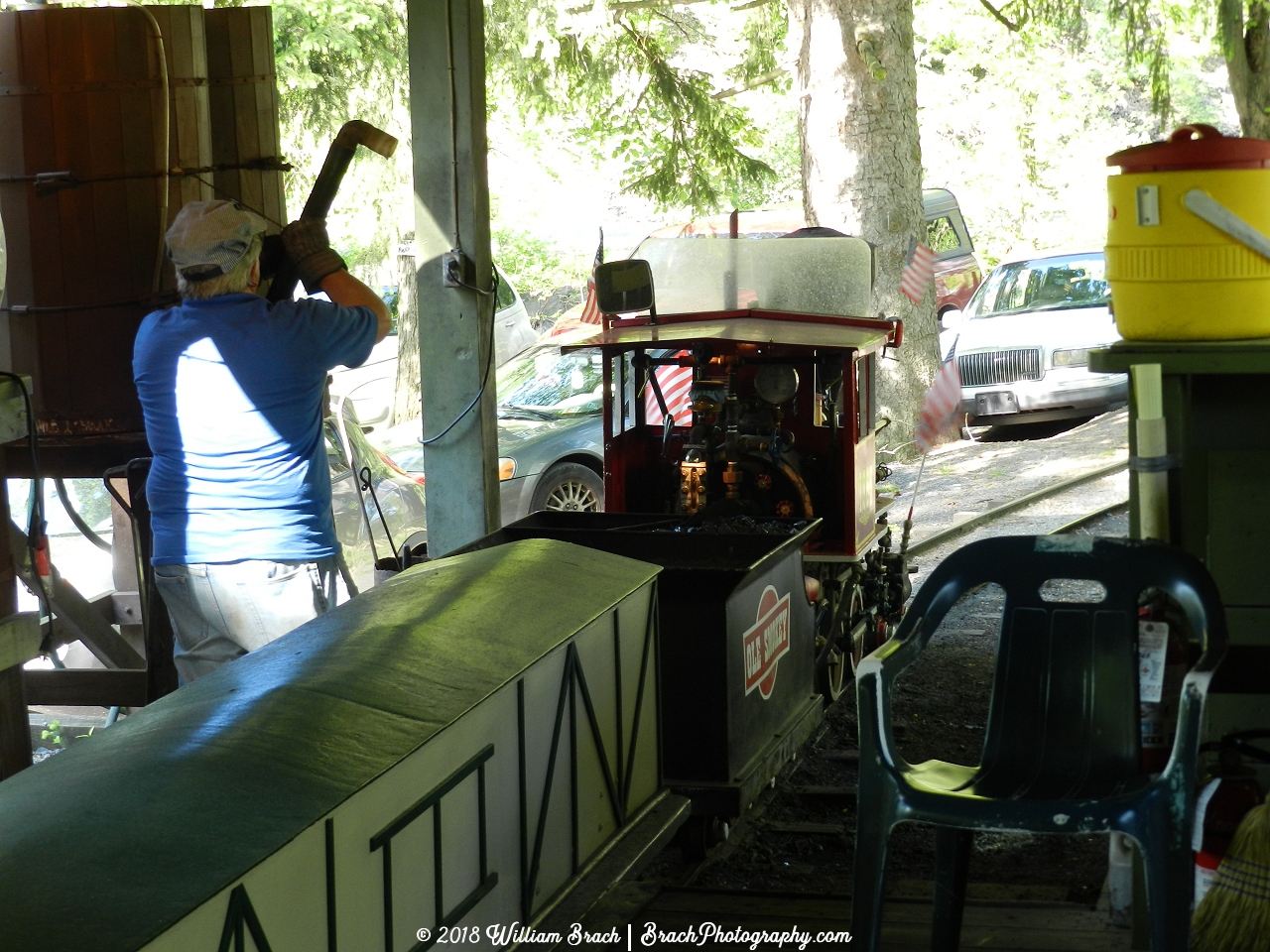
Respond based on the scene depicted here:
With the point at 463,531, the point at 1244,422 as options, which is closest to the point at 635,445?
the point at 463,531

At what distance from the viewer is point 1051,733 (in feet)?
10.1

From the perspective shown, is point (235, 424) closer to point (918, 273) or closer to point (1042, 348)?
point (918, 273)

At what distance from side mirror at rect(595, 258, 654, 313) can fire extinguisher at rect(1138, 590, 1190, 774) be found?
11.0 feet

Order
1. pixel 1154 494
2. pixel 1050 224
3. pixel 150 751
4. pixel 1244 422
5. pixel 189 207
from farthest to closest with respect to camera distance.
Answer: pixel 1050 224 → pixel 189 207 → pixel 1244 422 → pixel 1154 494 → pixel 150 751

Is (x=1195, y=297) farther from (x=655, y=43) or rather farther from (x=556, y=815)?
(x=655, y=43)

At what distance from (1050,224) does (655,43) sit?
18.3 meters

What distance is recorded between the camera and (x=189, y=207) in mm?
4188

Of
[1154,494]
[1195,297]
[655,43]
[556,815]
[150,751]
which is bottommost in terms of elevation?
[556,815]

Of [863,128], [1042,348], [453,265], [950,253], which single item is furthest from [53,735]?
[950,253]

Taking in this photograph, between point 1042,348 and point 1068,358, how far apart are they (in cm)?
31

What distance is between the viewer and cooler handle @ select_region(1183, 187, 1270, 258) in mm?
3170

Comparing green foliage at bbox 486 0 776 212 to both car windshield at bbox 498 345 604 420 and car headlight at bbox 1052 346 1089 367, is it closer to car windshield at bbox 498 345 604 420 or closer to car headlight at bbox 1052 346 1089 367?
car windshield at bbox 498 345 604 420

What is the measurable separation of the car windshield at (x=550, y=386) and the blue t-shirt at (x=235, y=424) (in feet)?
22.0

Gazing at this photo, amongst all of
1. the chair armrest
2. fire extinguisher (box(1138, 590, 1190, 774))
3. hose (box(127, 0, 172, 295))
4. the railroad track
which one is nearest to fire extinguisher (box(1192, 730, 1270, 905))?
fire extinguisher (box(1138, 590, 1190, 774))
